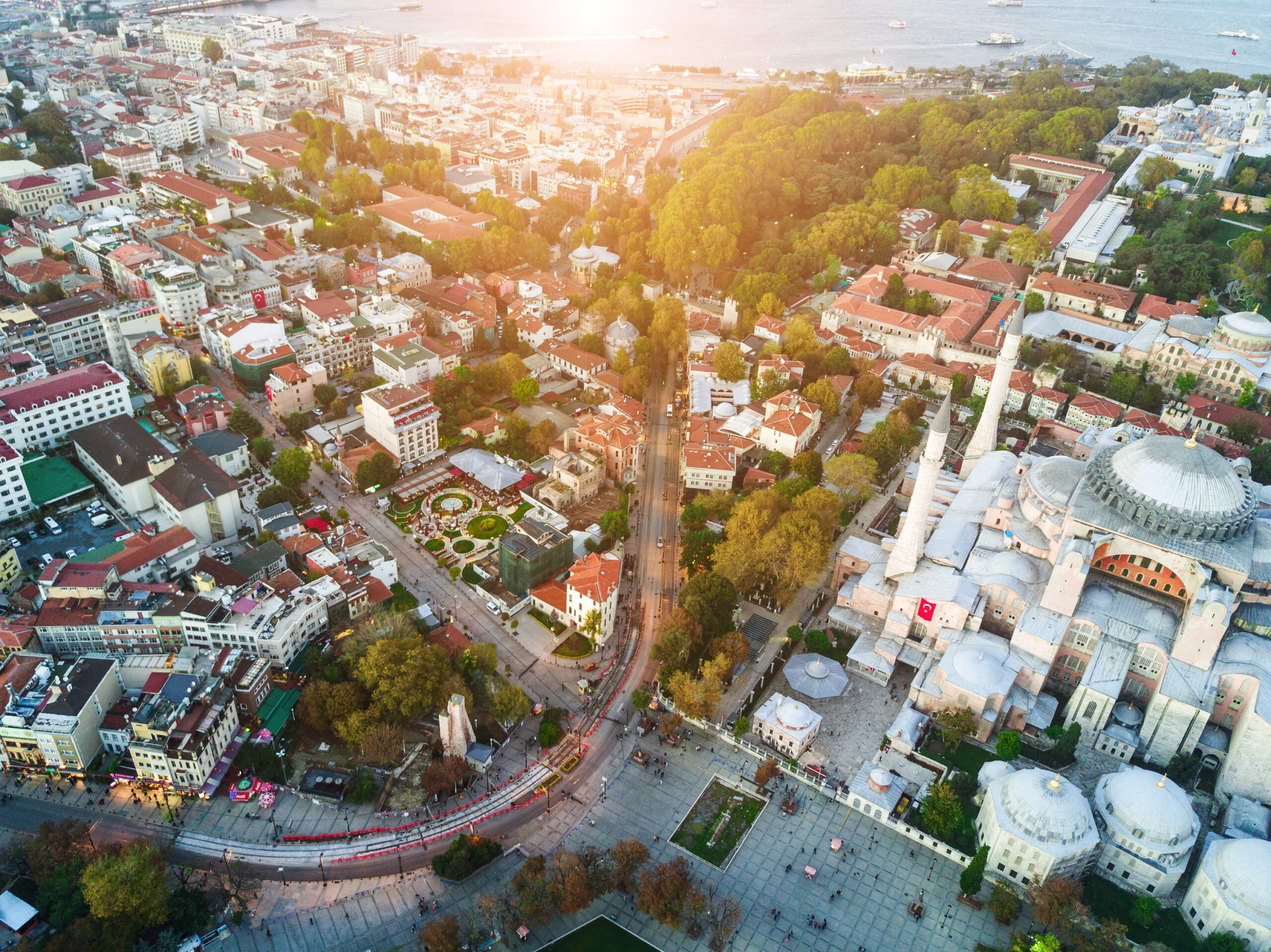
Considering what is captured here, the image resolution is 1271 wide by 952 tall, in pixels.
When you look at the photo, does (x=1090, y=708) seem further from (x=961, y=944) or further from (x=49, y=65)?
(x=49, y=65)

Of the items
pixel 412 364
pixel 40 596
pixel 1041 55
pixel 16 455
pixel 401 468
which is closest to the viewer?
pixel 40 596

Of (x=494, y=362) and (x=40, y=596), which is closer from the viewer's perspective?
(x=40, y=596)

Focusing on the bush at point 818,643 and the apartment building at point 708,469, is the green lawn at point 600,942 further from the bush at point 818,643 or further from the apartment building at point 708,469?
the apartment building at point 708,469

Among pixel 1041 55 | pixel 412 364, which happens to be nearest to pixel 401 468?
pixel 412 364

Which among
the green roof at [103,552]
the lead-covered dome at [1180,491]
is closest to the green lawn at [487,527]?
the green roof at [103,552]

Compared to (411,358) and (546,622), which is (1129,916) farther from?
(411,358)

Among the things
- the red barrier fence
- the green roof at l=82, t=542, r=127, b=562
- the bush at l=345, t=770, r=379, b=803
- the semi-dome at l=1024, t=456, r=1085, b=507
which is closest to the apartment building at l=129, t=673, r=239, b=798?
the red barrier fence

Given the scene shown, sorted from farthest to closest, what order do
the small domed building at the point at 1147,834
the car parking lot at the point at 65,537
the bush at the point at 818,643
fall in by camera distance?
the car parking lot at the point at 65,537
the bush at the point at 818,643
the small domed building at the point at 1147,834
